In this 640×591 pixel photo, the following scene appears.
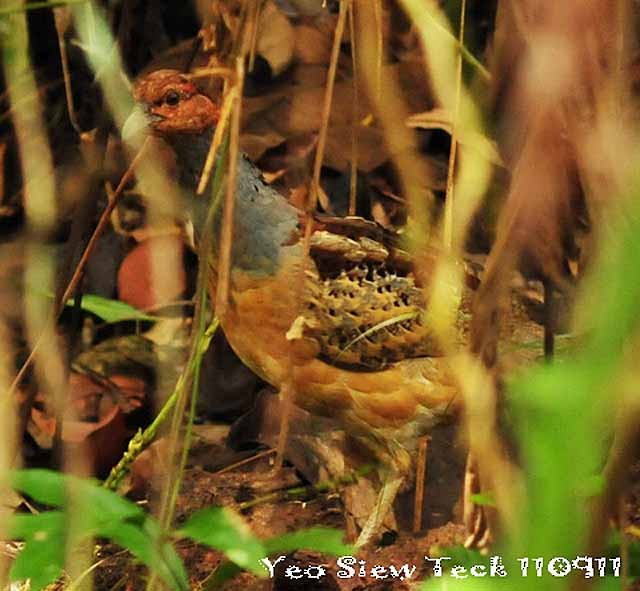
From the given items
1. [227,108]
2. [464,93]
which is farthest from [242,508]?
[227,108]

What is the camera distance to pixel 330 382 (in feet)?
7.84

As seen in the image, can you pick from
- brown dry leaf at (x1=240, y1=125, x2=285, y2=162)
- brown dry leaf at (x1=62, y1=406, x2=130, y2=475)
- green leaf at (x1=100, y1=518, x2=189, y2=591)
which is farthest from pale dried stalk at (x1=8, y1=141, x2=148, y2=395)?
brown dry leaf at (x1=240, y1=125, x2=285, y2=162)

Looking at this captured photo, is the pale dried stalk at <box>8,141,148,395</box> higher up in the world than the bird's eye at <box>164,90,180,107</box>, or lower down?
lower down

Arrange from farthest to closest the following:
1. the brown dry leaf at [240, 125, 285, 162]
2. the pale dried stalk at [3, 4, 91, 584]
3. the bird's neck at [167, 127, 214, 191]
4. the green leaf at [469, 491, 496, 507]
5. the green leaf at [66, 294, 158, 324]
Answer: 1. the brown dry leaf at [240, 125, 285, 162]
2. the green leaf at [66, 294, 158, 324]
3. the bird's neck at [167, 127, 214, 191]
4. the pale dried stalk at [3, 4, 91, 584]
5. the green leaf at [469, 491, 496, 507]

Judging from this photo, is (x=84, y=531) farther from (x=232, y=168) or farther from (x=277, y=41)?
(x=277, y=41)

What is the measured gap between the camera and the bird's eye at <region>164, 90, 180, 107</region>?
2217 millimetres

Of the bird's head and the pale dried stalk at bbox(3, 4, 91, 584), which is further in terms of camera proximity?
the bird's head

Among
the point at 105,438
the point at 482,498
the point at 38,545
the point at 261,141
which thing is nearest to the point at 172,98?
the point at 261,141

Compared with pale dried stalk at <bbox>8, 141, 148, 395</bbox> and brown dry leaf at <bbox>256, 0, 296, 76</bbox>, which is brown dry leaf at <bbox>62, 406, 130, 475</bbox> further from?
brown dry leaf at <bbox>256, 0, 296, 76</bbox>


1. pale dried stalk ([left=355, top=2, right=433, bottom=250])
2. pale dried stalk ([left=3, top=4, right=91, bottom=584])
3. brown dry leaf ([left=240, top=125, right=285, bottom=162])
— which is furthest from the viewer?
brown dry leaf ([left=240, top=125, right=285, bottom=162])

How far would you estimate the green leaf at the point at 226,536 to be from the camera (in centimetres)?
137

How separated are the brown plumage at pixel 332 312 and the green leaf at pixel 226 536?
816 mm

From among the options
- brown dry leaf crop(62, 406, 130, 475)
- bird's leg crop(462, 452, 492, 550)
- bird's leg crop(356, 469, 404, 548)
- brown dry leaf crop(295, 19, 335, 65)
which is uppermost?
brown dry leaf crop(295, 19, 335, 65)

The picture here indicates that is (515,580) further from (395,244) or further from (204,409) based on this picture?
(204,409)
